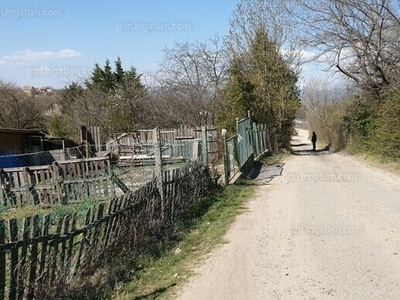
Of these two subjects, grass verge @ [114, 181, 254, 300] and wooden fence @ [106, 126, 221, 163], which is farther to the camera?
wooden fence @ [106, 126, 221, 163]

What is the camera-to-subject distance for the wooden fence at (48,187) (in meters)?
11.7

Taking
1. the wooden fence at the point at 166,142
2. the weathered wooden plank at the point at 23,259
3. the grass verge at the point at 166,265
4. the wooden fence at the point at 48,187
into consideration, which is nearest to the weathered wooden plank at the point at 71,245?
the grass verge at the point at 166,265

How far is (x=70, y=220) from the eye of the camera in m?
4.53

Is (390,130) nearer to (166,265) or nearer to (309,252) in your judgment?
(309,252)

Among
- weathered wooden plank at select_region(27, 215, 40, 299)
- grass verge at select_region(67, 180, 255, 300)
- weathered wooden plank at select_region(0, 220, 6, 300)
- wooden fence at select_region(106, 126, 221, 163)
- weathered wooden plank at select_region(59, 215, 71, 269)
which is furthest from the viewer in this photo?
wooden fence at select_region(106, 126, 221, 163)

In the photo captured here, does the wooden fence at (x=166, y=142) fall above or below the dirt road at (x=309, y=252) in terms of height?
above

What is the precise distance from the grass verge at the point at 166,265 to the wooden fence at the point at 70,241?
25 cm

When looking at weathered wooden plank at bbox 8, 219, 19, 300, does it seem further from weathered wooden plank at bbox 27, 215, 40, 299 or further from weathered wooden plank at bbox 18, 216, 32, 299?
weathered wooden plank at bbox 27, 215, 40, 299

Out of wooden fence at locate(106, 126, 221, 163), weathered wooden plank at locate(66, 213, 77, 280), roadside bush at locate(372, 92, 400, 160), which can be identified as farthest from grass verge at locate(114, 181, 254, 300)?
roadside bush at locate(372, 92, 400, 160)

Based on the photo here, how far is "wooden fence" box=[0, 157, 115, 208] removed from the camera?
38.3 ft

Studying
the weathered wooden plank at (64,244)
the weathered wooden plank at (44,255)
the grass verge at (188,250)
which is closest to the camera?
the weathered wooden plank at (44,255)

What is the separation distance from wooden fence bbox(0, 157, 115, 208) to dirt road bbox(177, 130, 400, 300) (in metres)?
4.49

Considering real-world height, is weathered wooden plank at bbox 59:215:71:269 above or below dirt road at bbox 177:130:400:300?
above

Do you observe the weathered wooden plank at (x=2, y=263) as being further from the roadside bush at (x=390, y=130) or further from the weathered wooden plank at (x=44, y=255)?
the roadside bush at (x=390, y=130)
